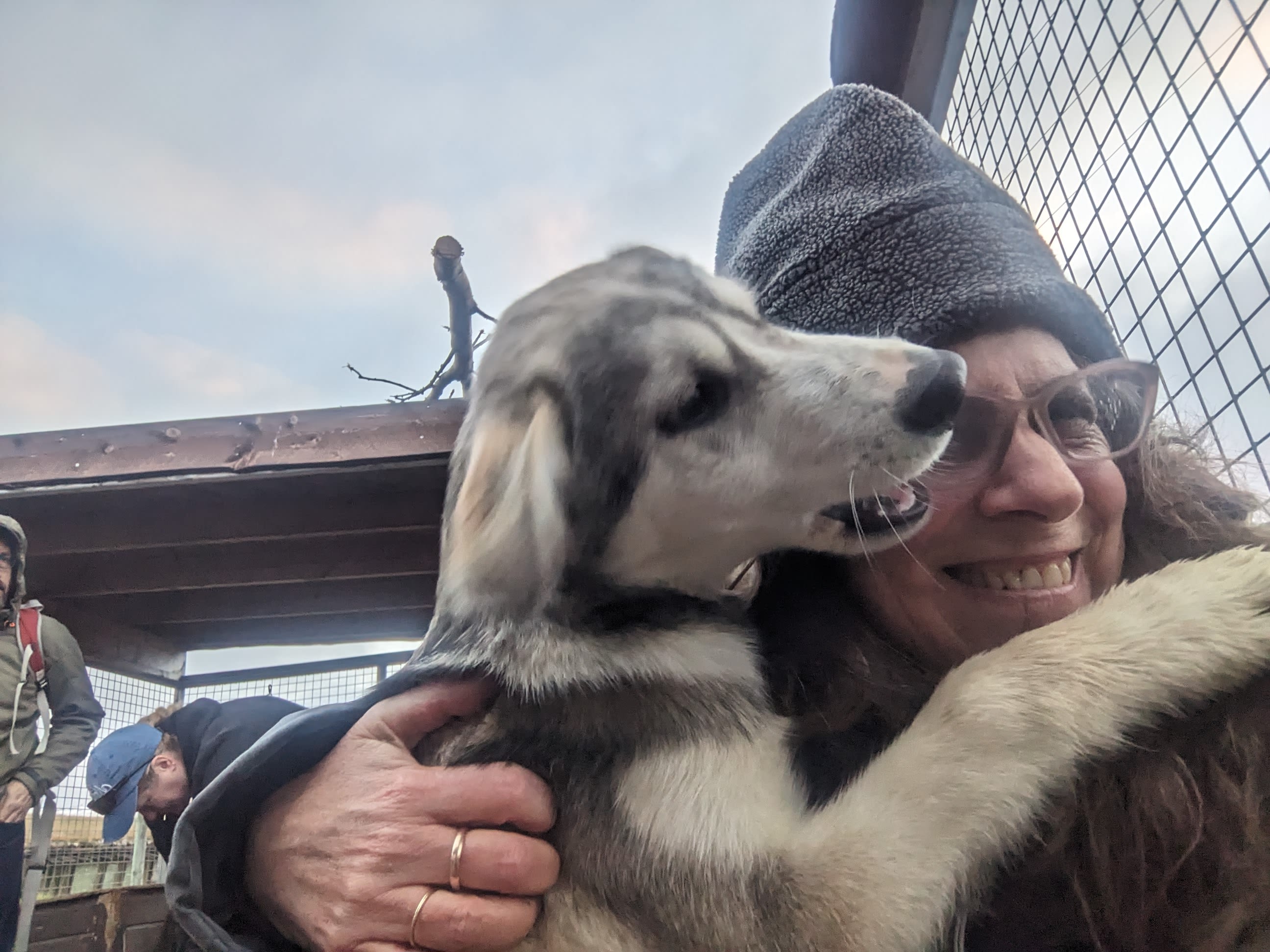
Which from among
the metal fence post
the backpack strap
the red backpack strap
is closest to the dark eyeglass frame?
the backpack strap

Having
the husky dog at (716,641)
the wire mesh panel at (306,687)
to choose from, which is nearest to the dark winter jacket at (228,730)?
the husky dog at (716,641)

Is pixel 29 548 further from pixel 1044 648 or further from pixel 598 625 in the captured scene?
pixel 1044 648

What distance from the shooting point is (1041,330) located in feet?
4.52

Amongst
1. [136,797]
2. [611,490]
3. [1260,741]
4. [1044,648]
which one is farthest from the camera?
[136,797]

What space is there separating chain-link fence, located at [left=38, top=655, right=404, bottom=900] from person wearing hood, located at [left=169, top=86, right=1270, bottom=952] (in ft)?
9.09

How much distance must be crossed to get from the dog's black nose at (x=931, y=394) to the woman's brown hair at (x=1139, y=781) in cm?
39

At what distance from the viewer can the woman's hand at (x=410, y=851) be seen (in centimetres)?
118

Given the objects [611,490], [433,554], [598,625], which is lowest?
[598,625]

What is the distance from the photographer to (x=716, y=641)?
1354mm

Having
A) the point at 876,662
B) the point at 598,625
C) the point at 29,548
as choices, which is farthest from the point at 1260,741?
the point at 29,548

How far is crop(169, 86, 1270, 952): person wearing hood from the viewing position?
1174 mm

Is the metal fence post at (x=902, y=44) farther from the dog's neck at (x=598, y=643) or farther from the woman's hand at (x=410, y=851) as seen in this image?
the woman's hand at (x=410, y=851)

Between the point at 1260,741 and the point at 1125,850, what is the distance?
20 cm

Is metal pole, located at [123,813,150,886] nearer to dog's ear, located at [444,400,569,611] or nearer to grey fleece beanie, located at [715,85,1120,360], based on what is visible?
dog's ear, located at [444,400,569,611]
